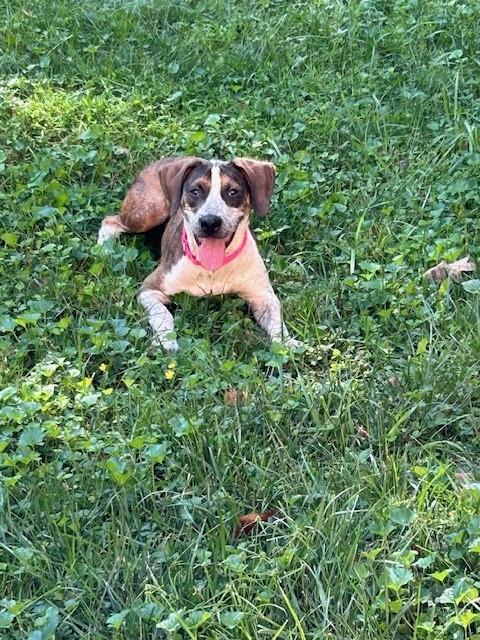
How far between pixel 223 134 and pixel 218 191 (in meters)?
1.35

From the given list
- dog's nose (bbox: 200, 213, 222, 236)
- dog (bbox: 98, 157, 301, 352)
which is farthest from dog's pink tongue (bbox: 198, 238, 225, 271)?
dog's nose (bbox: 200, 213, 222, 236)

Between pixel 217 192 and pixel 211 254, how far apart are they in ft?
0.94

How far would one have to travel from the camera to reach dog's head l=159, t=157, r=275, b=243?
4.34m

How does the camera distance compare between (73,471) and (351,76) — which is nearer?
(73,471)

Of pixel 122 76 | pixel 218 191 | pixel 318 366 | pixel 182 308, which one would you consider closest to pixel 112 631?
pixel 318 366

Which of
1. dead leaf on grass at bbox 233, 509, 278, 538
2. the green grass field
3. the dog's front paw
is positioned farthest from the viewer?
the dog's front paw

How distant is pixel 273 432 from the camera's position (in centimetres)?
355

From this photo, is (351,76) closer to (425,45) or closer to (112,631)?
(425,45)

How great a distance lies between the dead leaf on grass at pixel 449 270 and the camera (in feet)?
14.6

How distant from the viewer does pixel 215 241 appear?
14.5 ft

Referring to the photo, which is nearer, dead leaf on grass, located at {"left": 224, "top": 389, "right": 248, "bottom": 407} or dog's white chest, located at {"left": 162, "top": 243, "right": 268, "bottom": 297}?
dead leaf on grass, located at {"left": 224, "top": 389, "right": 248, "bottom": 407}

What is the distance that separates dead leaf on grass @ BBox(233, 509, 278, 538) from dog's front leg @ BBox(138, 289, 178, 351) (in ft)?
3.48

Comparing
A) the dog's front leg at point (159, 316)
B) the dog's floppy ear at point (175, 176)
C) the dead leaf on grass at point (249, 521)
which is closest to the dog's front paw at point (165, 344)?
the dog's front leg at point (159, 316)

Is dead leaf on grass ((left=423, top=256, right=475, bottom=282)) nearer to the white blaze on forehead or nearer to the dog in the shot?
the dog
